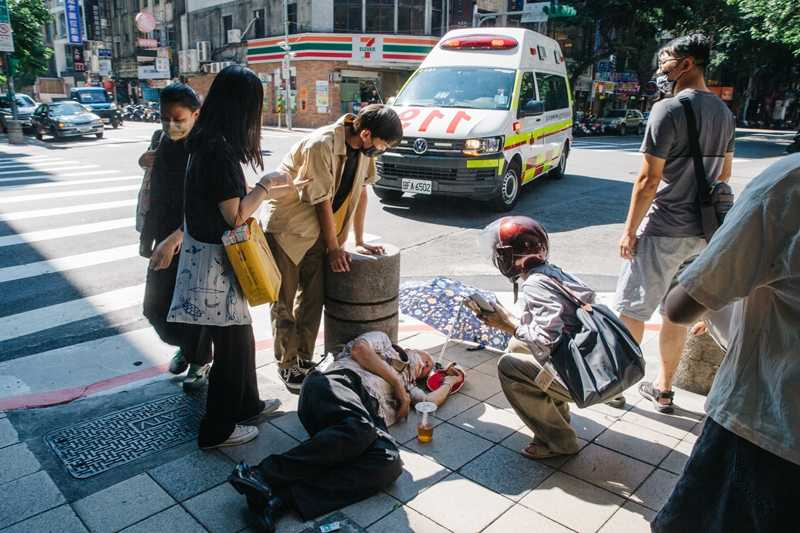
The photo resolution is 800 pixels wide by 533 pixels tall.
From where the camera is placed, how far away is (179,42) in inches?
1556

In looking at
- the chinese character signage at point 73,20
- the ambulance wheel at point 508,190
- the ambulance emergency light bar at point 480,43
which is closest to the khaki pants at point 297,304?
the ambulance wheel at point 508,190

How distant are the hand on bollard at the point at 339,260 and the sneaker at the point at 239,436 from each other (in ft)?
3.44

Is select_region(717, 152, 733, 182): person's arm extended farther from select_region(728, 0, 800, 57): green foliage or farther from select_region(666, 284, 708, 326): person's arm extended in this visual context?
select_region(728, 0, 800, 57): green foliage

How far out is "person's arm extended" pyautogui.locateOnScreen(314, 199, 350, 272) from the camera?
139 inches

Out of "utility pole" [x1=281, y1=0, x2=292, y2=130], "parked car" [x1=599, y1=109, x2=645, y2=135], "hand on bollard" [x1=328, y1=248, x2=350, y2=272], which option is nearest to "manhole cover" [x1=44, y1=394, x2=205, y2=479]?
"hand on bollard" [x1=328, y1=248, x2=350, y2=272]

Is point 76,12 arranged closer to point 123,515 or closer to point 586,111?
point 586,111

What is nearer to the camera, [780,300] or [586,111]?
[780,300]

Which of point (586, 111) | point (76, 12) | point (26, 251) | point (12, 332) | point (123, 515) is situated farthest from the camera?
point (586, 111)

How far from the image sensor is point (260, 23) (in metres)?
32.8

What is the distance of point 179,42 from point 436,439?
42.4 meters

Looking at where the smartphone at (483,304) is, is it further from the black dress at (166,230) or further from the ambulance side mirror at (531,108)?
the ambulance side mirror at (531,108)

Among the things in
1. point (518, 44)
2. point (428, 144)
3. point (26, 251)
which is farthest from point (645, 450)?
point (518, 44)

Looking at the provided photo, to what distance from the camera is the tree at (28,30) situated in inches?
969

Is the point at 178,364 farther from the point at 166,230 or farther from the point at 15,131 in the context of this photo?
the point at 15,131
